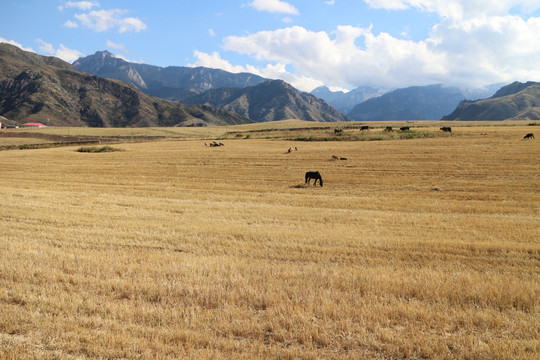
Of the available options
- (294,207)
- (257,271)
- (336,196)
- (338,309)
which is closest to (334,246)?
(257,271)

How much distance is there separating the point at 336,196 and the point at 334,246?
1117 cm

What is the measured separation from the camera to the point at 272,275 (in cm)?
816

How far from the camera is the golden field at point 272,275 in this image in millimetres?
5340

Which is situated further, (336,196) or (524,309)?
(336,196)

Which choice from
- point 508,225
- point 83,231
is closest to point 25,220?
point 83,231

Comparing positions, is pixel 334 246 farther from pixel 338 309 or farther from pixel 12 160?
pixel 12 160

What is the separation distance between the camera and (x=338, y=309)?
6.34m

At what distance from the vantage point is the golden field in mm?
5340

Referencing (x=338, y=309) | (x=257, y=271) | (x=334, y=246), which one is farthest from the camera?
(x=334, y=246)

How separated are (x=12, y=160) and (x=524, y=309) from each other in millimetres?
53708

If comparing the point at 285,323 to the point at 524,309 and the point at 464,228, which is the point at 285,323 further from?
the point at 464,228

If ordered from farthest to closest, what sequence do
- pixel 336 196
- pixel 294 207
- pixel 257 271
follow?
1. pixel 336 196
2. pixel 294 207
3. pixel 257 271

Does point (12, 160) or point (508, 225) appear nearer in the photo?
point (508, 225)

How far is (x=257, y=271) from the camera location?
8.48m
